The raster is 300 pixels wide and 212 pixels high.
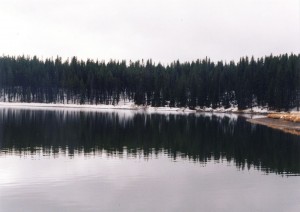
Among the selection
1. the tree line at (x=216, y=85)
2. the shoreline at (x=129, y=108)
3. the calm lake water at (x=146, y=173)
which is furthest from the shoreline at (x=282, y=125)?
the shoreline at (x=129, y=108)

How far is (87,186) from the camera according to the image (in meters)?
29.5

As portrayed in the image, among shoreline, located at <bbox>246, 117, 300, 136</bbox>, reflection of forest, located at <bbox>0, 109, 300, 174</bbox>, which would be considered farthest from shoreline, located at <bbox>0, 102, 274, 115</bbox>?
reflection of forest, located at <bbox>0, 109, 300, 174</bbox>

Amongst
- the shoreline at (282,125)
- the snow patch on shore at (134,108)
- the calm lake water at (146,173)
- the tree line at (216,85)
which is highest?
the tree line at (216,85)

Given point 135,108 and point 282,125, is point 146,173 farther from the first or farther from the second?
point 135,108

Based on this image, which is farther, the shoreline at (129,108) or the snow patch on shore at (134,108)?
→ the shoreline at (129,108)

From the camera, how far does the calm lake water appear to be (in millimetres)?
25752

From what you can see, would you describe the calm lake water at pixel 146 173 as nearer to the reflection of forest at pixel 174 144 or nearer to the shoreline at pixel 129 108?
the reflection of forest at pixel 174 144

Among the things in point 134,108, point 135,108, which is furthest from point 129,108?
point 135,108

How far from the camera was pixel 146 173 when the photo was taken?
116ft

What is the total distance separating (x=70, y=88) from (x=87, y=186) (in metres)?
171

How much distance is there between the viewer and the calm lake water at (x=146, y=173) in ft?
84.5

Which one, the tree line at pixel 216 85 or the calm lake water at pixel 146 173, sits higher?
the tree line at pixel 216 85

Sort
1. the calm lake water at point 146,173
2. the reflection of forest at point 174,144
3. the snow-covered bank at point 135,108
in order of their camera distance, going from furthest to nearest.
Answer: the snow-covered bank at point 135,108 → the reflection of forest at point 174,144 → the calm lake water at point 146,173

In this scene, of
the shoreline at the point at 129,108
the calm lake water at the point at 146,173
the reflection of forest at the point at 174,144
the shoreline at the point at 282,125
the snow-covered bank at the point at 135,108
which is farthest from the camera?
the shoreline at the point at 129,108
